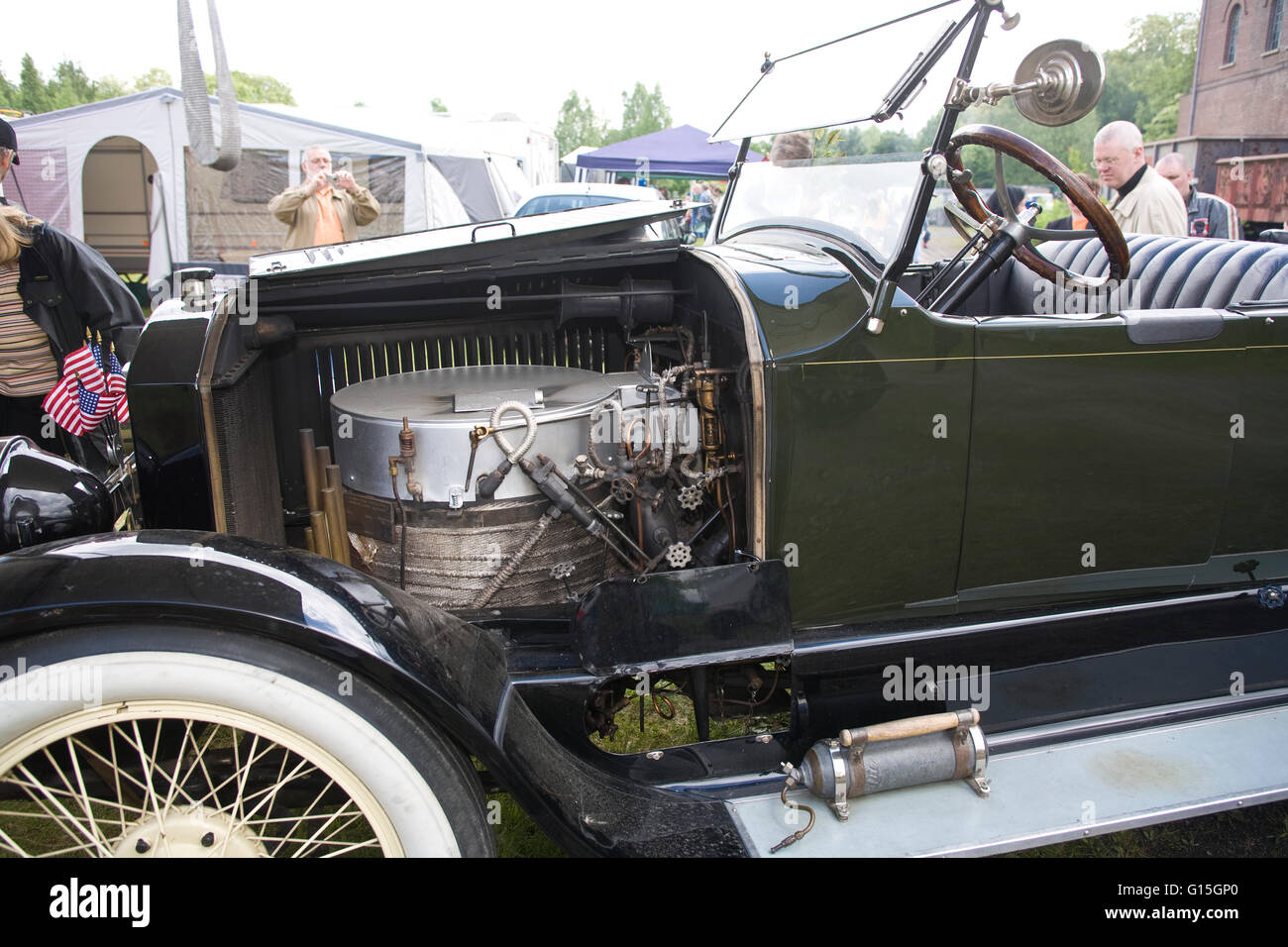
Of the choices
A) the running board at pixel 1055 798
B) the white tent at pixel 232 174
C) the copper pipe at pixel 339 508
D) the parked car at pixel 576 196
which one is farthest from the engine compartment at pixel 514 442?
the white tent at pixel 232 174

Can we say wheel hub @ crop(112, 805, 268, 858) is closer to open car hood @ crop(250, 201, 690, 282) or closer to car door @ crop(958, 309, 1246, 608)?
open car hood @ crop(250, 201, 690, 282)

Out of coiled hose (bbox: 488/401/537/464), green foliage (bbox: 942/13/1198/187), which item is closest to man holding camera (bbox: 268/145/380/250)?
coiled hose (bbox: 488/401/537/464)

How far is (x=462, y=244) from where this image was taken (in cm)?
207

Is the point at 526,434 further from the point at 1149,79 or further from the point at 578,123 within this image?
the point at 578,123

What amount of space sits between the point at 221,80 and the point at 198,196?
8012mm

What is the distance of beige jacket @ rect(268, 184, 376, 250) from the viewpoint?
19.7 ft

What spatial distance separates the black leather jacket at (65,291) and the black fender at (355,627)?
2.40m

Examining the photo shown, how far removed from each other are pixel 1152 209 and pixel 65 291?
5.16 meters

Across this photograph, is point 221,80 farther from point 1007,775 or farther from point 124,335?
point 1007,775

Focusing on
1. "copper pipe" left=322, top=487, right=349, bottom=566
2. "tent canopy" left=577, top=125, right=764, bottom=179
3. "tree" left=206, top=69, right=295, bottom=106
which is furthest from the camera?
"tree" left=206, top=69, right=295, bottom=106

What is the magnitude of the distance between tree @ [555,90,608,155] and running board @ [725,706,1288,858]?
63143mm

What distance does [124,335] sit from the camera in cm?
359

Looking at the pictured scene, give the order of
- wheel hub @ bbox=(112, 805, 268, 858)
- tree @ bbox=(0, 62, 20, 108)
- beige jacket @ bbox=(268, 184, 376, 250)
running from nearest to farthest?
wheel hub @ bbox=(112, 805, 268, 858)
beige jacket @ bbox=(268, 184, 376, 250)
tree @ bbox=(0, 62, 20, 108)

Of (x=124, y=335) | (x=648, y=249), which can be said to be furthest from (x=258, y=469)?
(x=124, y=335)
